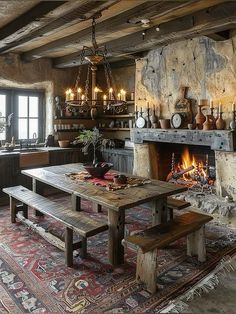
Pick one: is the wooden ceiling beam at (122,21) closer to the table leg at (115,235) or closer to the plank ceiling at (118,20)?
the plank ceiling at (118,20)

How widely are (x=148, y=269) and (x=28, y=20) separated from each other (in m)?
2.86

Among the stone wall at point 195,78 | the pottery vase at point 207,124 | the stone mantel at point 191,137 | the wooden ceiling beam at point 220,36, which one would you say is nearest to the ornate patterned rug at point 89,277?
the stone wall at point 195,78

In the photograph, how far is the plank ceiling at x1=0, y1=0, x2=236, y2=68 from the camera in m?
2.84

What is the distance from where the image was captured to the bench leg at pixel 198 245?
2.95 metres

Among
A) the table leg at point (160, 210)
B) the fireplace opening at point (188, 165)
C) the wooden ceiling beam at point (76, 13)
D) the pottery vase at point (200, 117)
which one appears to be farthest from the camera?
the fireplace opening at point (188, 165)

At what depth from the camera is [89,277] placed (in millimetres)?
2662

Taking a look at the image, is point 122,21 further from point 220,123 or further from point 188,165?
point 188,165

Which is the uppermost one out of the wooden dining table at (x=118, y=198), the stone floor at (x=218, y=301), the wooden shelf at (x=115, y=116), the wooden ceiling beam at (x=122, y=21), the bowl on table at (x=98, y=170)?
the wooden ceiling beam at (x=122, y=21)

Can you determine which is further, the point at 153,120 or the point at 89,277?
the point at 153,120

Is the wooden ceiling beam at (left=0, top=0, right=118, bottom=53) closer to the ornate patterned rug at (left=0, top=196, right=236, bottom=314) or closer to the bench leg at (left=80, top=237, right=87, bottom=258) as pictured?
the bench leg at (left=80, top=237, right=87, bottom=258)

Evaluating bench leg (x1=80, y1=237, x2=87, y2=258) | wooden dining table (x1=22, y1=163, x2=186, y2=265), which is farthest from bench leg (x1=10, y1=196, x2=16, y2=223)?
bench leg (x1=80, y1=237, x2=87, y2=258)

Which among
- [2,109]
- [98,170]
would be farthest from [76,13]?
[2,109]

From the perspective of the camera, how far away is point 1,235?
11.8ft

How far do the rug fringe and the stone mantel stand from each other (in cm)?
169
